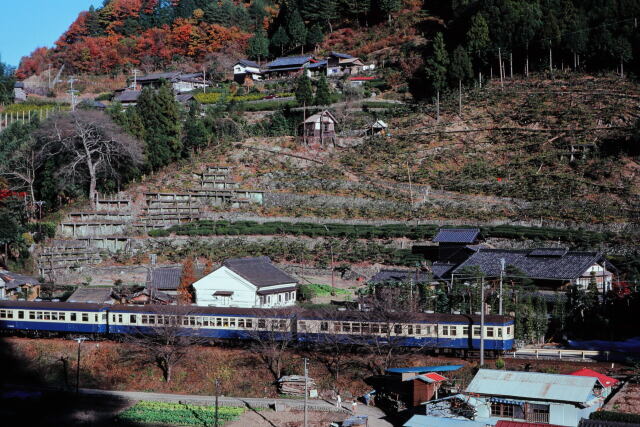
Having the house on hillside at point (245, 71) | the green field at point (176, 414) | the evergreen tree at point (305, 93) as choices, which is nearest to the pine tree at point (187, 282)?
the green field at point (176, 414)

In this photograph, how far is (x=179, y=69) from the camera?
87.9 meters

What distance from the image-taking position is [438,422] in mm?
26203

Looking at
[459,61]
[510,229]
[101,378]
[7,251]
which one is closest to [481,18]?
[459,61]

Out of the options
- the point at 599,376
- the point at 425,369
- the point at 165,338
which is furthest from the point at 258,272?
the point at 599,376

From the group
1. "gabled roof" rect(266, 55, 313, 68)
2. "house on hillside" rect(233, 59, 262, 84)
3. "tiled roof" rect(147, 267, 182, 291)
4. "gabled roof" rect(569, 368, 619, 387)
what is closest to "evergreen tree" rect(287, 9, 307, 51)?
"gabled roof" rect(266, 55, 313, 68)

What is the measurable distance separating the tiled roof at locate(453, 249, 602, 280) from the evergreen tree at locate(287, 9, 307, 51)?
49.3 meters

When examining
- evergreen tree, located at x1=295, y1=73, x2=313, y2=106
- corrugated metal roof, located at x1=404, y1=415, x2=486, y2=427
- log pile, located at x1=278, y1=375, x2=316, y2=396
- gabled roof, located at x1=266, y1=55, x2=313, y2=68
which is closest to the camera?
corrugated metal roof, located at x1=404, y1=415, x2=486, y2=427

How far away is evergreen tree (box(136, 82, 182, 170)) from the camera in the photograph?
184 ft

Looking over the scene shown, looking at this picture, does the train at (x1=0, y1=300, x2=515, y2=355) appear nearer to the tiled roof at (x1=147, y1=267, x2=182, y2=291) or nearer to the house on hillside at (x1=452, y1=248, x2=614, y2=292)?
the tiled roof at (x1=147, y1=267, x2=182, y2=291)

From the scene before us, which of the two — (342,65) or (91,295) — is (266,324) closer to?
(91,295)

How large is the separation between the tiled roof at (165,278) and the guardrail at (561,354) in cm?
1803

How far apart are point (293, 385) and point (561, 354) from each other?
10.5 m

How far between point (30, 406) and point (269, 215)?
77.0ft

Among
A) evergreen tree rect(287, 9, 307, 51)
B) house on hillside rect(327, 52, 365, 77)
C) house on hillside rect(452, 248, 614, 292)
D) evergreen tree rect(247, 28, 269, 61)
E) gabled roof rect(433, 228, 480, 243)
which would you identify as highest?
evergreen tree rect(287, 9, 307, 51)
